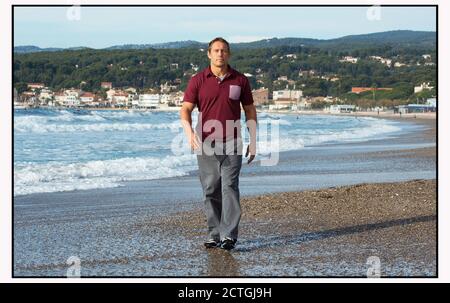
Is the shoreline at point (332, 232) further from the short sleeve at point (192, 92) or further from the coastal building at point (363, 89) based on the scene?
the coastal building at point (363, 89)

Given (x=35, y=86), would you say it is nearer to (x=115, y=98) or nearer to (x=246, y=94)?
(x=115, y=98)

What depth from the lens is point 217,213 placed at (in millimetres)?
7160

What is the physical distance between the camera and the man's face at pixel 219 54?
22.1ft

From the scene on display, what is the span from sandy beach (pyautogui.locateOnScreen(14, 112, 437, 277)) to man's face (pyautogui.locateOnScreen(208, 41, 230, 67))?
59.8 inches

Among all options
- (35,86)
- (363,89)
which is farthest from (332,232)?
(363,89)

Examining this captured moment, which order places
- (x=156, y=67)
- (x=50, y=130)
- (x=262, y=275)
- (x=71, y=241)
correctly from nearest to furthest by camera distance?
1. (x=262, y=275)
2. (x=71, y=241)
3. (x=50, y=130)
4. (x=156, y=67)

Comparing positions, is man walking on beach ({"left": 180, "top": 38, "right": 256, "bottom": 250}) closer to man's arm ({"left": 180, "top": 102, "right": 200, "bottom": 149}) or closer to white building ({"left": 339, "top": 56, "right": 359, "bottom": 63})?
man's arm ({"left": 180, "top": 102, "right": 200, "bottom": 149})

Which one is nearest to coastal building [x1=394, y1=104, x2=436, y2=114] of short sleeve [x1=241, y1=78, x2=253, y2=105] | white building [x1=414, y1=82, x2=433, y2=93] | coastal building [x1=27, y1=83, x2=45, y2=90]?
white building [x1=414, y1=82, x2=433, y2=93]

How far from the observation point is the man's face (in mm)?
6738

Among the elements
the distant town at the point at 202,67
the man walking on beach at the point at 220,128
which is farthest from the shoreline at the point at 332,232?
the distant town at the point at 202,67

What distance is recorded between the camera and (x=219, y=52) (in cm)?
675

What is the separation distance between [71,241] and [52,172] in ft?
26.0
